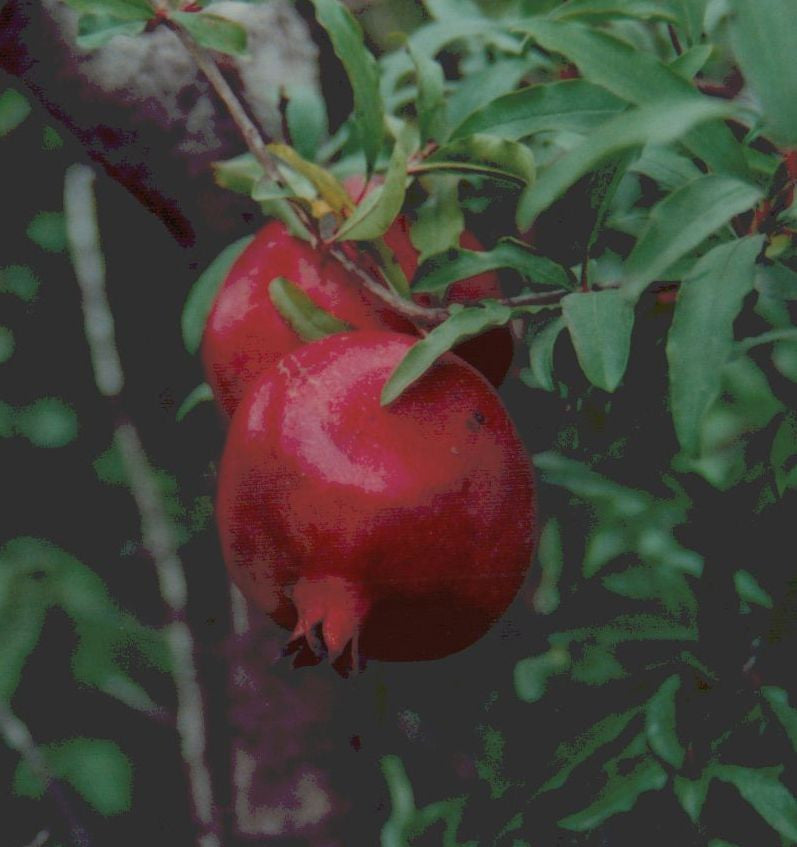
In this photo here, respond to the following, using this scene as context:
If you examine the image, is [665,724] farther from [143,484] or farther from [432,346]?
[143,484]

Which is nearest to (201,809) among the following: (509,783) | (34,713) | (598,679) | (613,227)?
(34,713)

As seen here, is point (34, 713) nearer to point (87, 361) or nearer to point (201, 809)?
point (201, 809)

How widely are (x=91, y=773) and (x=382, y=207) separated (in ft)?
3.23

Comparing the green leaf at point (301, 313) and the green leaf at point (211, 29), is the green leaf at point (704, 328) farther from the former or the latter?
the green leaf at point (211, 29)

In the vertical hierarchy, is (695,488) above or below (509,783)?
above

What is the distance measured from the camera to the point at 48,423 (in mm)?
1505

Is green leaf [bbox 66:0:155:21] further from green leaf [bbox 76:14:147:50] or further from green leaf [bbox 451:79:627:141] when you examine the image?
green leaf [bbox 451:79:627:141]

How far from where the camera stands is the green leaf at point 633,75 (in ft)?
2.10

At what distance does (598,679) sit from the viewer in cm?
105

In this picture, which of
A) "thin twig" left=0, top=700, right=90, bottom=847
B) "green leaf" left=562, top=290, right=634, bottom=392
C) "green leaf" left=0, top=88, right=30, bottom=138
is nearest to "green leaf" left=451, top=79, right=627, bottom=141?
"green leaf" left=562, top=290, right=634, bottom=392

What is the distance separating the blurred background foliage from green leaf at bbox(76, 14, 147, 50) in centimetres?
11

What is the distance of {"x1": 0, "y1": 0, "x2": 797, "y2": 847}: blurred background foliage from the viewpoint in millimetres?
683

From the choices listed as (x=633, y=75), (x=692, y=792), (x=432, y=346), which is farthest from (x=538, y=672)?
(x=633, y=75)

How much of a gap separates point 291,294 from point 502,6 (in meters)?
0.39
